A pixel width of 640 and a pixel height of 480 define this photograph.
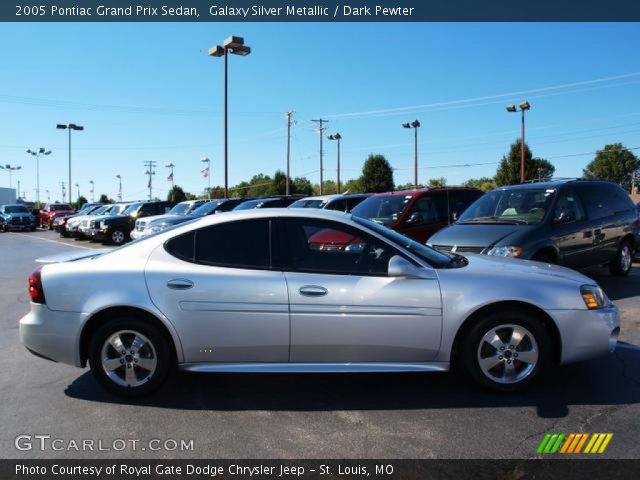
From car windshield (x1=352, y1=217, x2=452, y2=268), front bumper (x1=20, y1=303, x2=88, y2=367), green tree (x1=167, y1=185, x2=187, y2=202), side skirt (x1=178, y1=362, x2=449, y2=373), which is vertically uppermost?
green tree (x1=167, y1=185, x2=187, y2=202)

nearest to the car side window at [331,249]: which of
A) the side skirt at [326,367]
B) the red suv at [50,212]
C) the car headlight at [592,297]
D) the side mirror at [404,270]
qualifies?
the side mirror at [404,270]

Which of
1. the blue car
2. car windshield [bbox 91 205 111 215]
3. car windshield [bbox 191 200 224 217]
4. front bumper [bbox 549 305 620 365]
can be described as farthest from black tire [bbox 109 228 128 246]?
front bumper [bbox 549 305 620 365]

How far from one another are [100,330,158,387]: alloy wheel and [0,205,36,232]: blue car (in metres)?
36.8

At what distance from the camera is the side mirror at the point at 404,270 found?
13.7ft

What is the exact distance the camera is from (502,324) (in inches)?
169

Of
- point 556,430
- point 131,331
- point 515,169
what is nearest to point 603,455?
point 556,430

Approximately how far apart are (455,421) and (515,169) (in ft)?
170

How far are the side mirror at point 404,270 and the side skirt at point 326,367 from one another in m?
0.70

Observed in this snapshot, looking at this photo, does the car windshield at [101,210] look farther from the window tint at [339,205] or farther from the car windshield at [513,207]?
the car windshield at [513,207]

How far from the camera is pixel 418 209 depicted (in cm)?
1067

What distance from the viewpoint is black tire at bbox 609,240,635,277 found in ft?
31.7

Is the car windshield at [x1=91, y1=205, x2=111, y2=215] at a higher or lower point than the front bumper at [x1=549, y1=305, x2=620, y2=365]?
higher

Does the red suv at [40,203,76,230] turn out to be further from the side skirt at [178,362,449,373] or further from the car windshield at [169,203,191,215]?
the side skirt at [178,362,449,373]

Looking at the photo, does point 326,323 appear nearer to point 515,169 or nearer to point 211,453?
point 211,453
